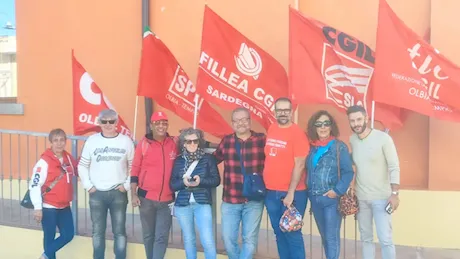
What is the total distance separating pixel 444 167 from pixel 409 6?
1902mm

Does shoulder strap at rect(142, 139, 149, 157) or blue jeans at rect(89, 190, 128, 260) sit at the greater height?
shoulder strap at rect(142, 139, 149, 157)

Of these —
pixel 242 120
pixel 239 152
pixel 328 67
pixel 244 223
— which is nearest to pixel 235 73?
pixel 328 67

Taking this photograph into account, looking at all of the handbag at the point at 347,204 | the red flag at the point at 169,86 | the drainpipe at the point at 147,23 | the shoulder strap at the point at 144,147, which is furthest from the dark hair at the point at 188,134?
the drainpipe at the point at 147,23

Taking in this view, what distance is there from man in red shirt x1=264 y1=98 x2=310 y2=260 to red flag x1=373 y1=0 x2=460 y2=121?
119cm

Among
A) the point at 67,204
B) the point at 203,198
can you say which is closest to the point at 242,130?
the point at 203,198

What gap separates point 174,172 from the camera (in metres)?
4.45

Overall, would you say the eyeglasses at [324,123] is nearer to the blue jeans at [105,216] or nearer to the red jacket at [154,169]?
the red jacket at [154,169]

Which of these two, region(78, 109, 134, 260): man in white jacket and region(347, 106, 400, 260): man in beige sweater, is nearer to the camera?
region(347, 106, 400, 260): man in beige sweater

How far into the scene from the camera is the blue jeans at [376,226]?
412 centimetres

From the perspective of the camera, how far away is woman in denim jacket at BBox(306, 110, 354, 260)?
4.09 metres

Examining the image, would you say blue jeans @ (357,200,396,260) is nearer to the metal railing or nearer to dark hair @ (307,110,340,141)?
the metal railing

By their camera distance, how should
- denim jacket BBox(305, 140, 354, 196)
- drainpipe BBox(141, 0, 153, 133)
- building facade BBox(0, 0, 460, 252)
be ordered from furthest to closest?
drainpipe BBox(141, 0, 153, 133) → building facade BBox(0, 0, 460, 252) → denim jacket BBox(305, 140, 354, 196)

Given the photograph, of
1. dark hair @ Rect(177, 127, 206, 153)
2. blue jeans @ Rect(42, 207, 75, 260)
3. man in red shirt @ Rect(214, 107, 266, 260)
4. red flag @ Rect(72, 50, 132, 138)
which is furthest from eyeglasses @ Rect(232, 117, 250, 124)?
blue jeans @ Rect(42, 207, 75, 260)

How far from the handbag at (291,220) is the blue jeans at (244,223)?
334mm
